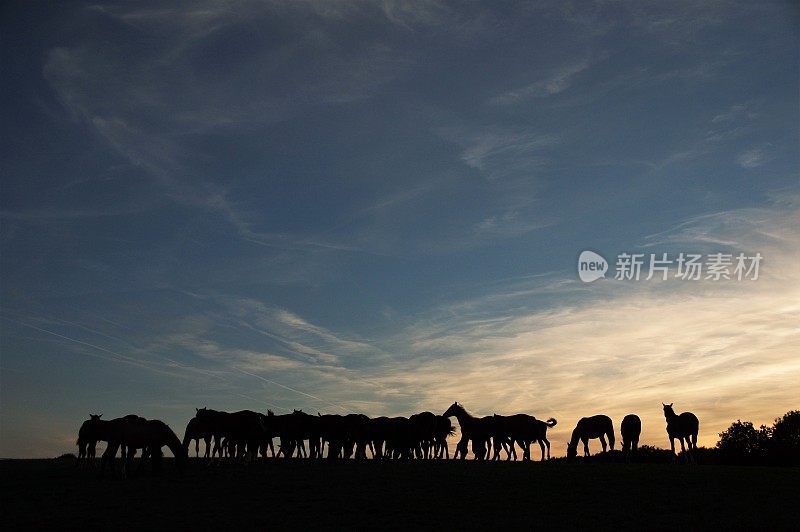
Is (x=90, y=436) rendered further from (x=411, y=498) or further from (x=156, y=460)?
(x=411, y=498)

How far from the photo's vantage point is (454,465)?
36.9 metres

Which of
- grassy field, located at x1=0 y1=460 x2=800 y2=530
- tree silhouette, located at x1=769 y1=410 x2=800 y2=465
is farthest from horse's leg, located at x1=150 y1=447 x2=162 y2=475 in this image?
tree silhouette, located at x1=769 y1=410 x2=800 y2=465

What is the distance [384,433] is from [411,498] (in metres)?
19.6

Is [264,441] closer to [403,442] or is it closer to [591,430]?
[403,442]

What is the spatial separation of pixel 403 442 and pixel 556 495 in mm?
19773

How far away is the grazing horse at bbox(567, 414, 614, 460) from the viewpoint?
46.4 m

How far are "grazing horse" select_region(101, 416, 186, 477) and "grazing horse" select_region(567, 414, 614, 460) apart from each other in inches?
944

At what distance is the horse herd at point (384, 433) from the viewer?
128 ft

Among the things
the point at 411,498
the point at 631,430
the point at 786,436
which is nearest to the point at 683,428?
the point at 631,430

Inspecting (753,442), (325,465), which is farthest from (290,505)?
(753,442)

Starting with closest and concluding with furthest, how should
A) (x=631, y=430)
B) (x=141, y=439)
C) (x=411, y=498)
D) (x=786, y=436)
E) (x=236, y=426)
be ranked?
(x=411, y=498), (x=141, y=439), (x=236, y=426), (x=631, y=430), (x=786, y=436)

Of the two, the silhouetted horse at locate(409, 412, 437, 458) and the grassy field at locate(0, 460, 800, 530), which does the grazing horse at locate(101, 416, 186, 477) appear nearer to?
the grassy field at locate(0, 460, 800, 530)

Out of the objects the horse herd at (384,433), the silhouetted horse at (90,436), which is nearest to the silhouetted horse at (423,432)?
the horse herd at (384,433)

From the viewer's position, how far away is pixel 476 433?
1811 inches
